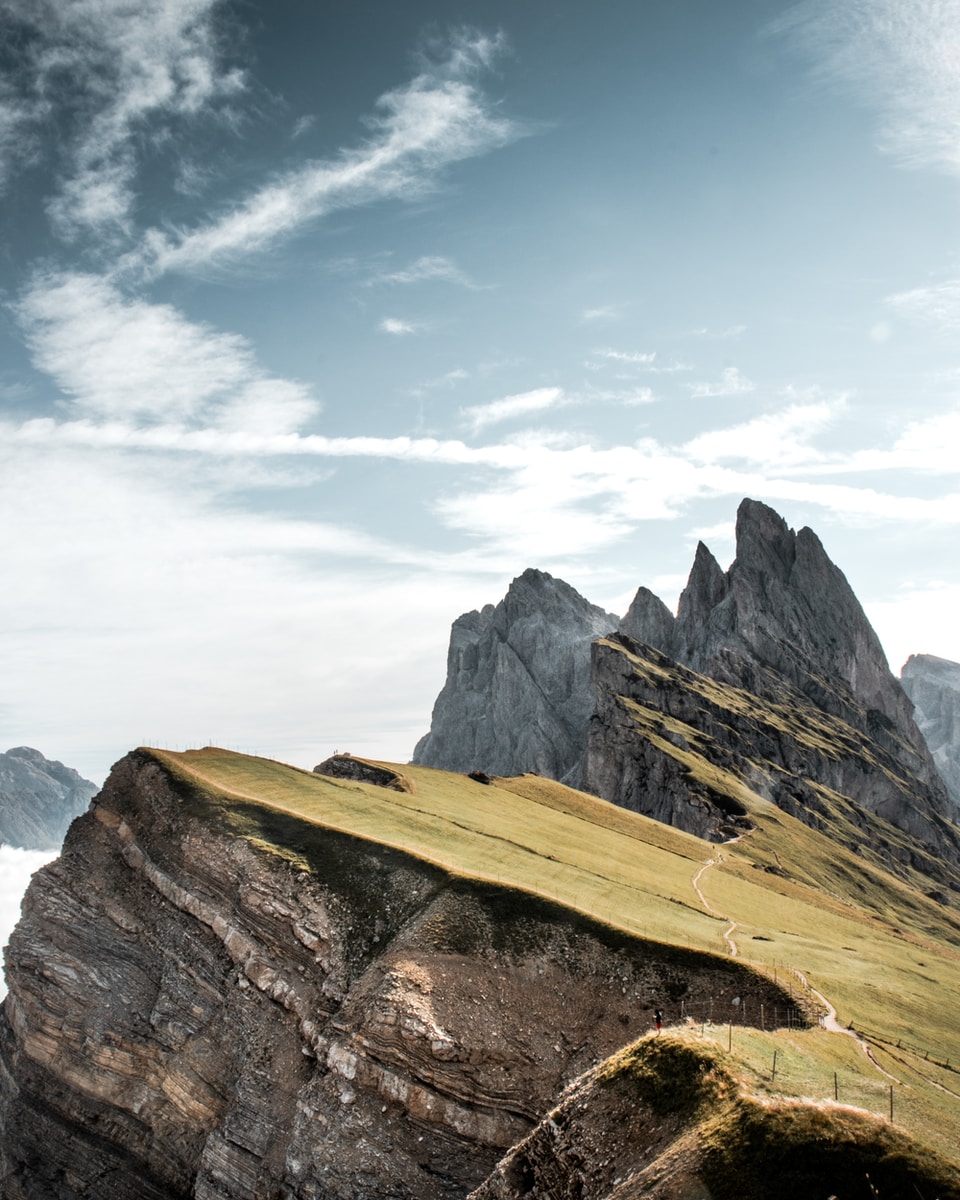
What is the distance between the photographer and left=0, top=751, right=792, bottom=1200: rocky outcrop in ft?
151

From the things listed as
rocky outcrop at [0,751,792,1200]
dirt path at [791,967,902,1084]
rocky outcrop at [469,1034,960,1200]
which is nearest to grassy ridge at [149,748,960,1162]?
dirt path at [791,967,902,1084]

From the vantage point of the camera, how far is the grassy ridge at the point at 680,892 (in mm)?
36969

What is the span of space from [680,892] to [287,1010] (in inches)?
1654

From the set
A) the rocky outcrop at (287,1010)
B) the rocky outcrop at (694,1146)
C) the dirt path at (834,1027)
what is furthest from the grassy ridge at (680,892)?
the rocky outcrop at (287,1010)

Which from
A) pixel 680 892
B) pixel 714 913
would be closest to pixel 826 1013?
pixel 714 913

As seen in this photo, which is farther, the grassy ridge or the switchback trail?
the switchback trail

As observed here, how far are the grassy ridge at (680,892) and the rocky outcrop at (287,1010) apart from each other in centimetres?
273

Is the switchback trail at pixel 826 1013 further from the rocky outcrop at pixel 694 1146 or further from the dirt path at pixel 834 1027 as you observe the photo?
the rocky outcrop at pixel 694 1146

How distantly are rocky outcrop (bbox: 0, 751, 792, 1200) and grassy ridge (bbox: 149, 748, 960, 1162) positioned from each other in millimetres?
2728

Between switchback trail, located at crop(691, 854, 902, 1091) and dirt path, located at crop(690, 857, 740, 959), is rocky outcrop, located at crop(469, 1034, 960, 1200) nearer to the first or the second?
switchback trail, located at crop(691, 854, 902, 1091)

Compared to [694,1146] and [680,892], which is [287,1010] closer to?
[694,1146]

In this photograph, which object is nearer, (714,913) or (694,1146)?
(694,1146)

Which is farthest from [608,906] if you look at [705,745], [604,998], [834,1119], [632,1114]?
[705,745]

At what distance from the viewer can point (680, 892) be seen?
80.9 metres
